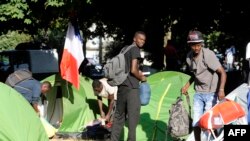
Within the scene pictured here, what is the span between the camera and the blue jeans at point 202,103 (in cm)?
722

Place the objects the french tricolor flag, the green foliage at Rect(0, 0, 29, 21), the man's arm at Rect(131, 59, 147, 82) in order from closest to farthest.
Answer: the man's arm at Rect(131, 59, 147, 82), the french tricolor flag, the green foliage at Rect(0, 0, 29, 21)

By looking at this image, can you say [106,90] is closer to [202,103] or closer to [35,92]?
[35,92]

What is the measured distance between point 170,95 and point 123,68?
7.44 ft

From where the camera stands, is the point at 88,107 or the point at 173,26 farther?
the point at 173,26

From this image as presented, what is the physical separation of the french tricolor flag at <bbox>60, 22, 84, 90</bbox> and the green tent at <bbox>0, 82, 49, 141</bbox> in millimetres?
4314

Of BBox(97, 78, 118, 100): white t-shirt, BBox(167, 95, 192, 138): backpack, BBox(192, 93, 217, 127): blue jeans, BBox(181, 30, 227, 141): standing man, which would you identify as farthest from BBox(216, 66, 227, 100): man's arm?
BBox(97, 78, 118, 100): white t-shirt

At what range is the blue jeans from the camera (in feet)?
23.7

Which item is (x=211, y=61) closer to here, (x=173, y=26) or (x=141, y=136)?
(x=141, y=136)

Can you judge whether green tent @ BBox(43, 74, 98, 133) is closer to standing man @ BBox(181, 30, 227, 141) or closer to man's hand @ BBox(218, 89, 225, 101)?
standing man @ BBox(181, 30, 227, 141)

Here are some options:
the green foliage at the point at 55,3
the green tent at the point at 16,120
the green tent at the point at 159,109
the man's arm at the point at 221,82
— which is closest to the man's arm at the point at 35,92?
the green tent at the point at 159,109

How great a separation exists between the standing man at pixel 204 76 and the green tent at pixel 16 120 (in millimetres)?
2270

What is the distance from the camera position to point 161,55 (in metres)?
20.4

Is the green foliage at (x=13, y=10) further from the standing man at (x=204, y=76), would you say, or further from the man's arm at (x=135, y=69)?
the standing man at (x=204, y=76)

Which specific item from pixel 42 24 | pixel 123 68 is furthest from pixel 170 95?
pixel 42 24
